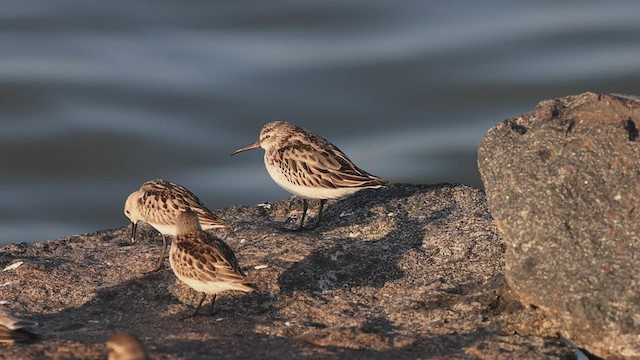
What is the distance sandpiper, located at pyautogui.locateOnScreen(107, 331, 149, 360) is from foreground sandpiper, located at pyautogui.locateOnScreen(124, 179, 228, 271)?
2688 millimetres

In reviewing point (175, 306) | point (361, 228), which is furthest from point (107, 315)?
point (361, 228)

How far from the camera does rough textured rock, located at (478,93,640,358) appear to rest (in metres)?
6.90

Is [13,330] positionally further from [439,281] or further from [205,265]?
[439,281]

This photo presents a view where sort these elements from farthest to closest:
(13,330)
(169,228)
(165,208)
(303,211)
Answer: (303,211), (165,208), (169,228), (13,330)

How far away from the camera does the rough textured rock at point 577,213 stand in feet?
22.6

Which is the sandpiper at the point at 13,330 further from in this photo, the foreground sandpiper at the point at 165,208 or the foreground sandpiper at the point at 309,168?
the foreground sandpiper at the point at 309,168

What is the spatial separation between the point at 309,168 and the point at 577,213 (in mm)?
3257

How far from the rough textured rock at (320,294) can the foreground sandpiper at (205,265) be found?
192 mm

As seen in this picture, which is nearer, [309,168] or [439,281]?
[439,281]

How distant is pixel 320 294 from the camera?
317 inches

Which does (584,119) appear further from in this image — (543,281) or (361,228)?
(361,228)

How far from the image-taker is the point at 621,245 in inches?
279

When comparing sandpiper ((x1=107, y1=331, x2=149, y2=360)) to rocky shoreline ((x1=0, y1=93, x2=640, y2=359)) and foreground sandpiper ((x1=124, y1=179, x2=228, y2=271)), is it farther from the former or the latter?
foreground sandpiper ((x1=124, y1=179, x2=228, y2=271))

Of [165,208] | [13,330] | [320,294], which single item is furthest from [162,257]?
[13,330]
